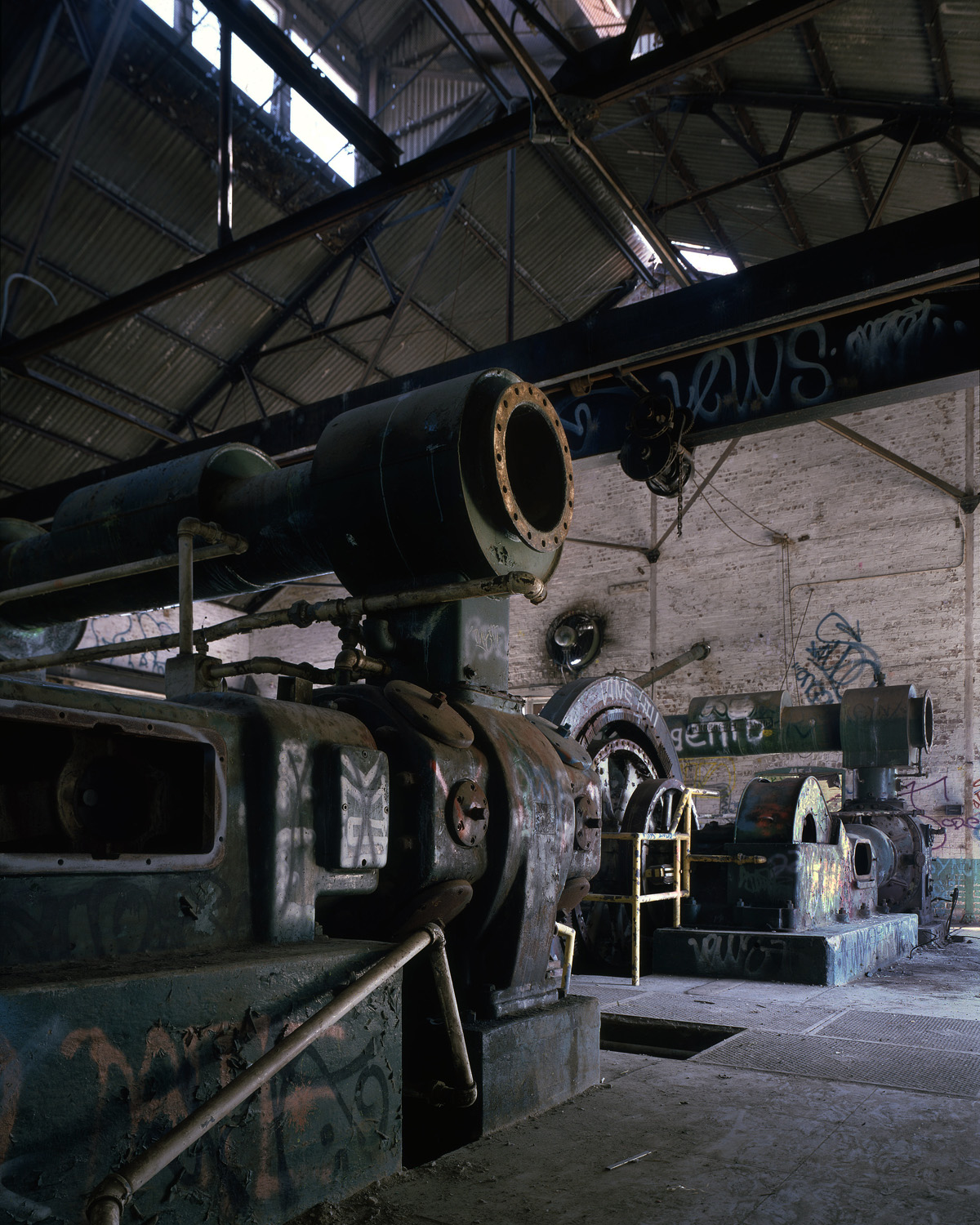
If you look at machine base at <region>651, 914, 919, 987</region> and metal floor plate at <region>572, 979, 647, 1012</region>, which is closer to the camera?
metal floor plate at <region>572, 979, 647, 1012</region>

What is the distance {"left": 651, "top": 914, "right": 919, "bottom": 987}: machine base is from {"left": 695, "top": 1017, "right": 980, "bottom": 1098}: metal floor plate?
5.35 ft

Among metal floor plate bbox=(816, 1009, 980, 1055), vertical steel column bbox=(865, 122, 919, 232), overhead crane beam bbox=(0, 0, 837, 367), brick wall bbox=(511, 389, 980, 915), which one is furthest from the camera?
brick wall bbox=(511, 389, 980, 915)

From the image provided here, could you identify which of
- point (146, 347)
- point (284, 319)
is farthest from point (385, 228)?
point (146, 347)

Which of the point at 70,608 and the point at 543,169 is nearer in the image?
the point at 70,608

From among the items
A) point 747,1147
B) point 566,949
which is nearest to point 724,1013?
point 566,949

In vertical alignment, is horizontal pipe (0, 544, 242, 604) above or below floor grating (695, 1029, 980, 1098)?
above

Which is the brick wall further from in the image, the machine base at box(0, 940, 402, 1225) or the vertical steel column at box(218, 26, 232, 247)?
the machine base at box(0, 940, 402, 1225)

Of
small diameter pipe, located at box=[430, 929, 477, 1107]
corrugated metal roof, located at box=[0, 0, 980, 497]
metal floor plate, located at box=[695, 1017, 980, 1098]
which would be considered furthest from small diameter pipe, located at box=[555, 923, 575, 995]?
corrugated metal roof, located at box=[0, 0, 980, 497]

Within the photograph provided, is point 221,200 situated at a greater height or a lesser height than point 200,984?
greater

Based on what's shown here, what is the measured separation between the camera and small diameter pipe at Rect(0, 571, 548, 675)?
2496 mm

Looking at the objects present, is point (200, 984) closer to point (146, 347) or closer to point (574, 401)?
point (574, 401)

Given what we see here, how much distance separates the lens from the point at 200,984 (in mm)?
1709

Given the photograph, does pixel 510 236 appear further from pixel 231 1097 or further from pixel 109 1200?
pixel 109 1200

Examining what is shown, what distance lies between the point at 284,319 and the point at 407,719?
11.0 meters
